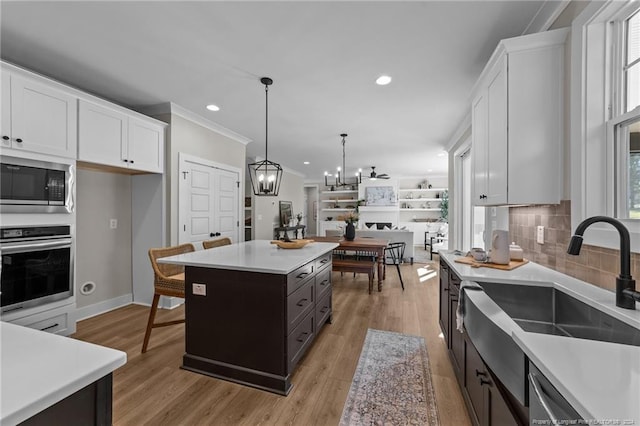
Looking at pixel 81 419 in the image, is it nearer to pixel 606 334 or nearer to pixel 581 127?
pixel 606 334

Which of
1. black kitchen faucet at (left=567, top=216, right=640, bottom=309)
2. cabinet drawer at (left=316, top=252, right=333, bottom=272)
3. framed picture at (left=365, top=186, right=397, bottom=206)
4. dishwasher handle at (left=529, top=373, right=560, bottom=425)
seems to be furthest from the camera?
framed picture at (left=365, top=186, right=397, bottom=206)

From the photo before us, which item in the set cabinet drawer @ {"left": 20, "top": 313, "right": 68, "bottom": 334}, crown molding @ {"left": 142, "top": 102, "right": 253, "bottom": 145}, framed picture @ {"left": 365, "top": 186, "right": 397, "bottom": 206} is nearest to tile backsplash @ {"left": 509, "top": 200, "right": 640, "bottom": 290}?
crown molding @ {"left": 142, "top": 102, "right": 253, "bottom": 145}

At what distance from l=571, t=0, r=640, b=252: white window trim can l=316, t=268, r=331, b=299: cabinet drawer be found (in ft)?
6.38

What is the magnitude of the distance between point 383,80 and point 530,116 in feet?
4.83

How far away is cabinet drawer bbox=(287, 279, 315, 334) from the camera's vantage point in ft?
6.46

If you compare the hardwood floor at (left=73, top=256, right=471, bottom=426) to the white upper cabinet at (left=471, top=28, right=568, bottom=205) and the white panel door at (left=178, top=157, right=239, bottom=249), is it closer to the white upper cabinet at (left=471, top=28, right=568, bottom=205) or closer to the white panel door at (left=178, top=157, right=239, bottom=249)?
the white panel door at (left=178, top=157, right=239, bottom=249)

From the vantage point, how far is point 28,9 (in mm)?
1860

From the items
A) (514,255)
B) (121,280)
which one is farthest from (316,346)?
(121,280)

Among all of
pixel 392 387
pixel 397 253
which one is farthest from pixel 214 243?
pixel 397 253

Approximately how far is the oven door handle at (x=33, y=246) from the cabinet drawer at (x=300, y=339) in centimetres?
233

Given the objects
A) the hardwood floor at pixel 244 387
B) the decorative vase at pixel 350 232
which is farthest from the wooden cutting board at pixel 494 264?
the decorative vase at pixel 350 232

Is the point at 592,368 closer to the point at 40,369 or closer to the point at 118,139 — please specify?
the point at 40,369

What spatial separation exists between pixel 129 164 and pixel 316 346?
2.88m

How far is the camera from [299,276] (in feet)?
7.03
